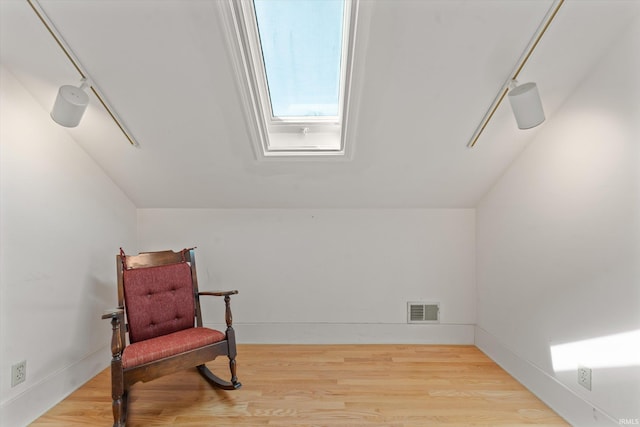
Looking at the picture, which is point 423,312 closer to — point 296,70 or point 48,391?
point 296,70

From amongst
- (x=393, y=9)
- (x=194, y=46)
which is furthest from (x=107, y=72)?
(x=393, y=9)

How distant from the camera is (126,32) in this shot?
5.48ft

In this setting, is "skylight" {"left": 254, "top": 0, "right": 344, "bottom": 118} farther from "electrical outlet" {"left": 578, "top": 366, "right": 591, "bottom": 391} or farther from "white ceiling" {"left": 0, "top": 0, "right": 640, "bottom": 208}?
"electrical outlet" {"left": 578, "top": 366, "right": 591, "bottom": 391}

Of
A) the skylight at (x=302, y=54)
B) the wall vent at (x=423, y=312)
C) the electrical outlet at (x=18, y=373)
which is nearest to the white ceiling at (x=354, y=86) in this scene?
the skylight at (x=302, y=54)

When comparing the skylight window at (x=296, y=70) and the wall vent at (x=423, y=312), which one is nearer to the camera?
the skylight window at (x=296, y=70)

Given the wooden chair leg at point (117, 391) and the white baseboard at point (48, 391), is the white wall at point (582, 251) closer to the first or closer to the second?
the wooden chair leg at point (117, 391)

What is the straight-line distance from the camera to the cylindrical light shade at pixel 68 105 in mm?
1682

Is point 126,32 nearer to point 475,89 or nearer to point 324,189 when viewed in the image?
point 324,189

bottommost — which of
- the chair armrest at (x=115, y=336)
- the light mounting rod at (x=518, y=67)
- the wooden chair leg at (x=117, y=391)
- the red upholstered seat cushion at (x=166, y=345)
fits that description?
the wooden chair leg at (x=117, y=391)

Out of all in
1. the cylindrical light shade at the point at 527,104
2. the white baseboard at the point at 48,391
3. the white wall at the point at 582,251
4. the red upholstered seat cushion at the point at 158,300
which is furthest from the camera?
the red upholstered seat cushion at the point at 158,300

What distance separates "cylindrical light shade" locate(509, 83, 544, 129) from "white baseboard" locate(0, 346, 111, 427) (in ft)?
9.81

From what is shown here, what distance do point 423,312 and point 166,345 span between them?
6.95 feet

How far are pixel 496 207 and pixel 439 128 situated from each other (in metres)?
0.94

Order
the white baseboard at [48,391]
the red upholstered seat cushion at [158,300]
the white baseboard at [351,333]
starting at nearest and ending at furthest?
the white baseboard at [48,391], the red upholstered seat cushion at [158,300], the white baseboard at [351,333]
